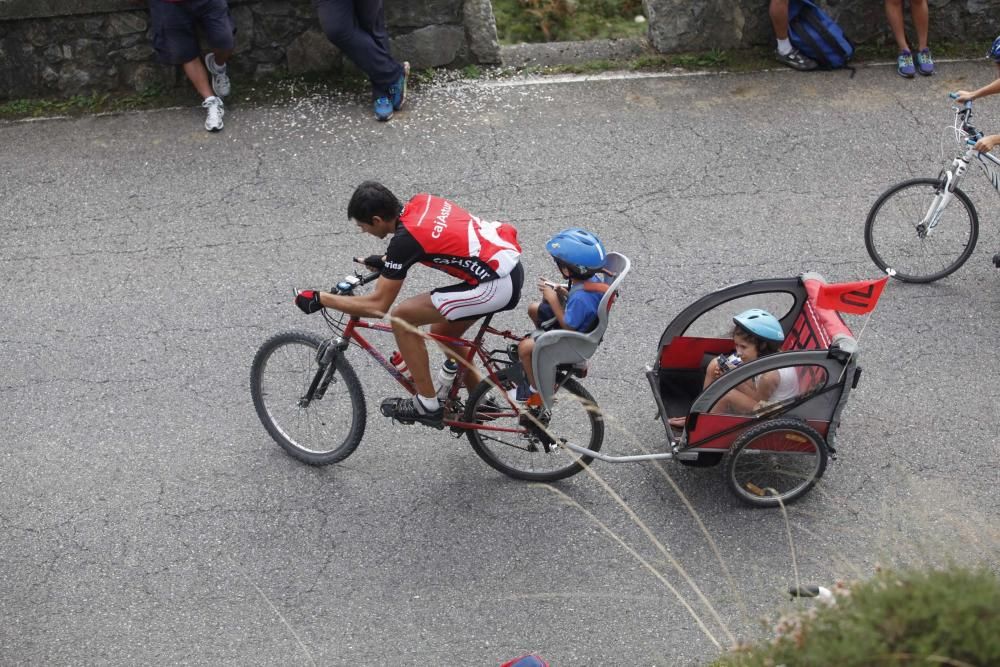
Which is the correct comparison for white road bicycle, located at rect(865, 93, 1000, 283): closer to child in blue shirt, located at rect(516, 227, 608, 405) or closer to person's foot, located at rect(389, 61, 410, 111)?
child in blue shirt, located at rect(516, 227, 608, 405)

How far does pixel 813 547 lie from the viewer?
4.51 m

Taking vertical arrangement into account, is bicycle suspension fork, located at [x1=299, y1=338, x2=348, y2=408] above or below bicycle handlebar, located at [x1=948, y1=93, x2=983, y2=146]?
below

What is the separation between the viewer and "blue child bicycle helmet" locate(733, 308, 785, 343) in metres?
4.45

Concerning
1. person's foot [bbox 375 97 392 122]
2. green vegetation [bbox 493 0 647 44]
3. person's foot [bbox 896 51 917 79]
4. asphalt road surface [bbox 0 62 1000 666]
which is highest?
person's foot [bbox 896 51 917 79]

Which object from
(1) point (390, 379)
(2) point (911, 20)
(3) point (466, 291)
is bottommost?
(1) point (390, 379)

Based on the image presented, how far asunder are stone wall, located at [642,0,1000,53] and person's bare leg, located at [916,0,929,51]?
186mm

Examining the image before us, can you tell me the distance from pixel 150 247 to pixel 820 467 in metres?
4.60

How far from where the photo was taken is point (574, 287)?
4316 mm

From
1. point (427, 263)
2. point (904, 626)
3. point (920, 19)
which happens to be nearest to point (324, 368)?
point (427, 263)

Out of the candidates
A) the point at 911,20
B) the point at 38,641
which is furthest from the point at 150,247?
the point at 911,20

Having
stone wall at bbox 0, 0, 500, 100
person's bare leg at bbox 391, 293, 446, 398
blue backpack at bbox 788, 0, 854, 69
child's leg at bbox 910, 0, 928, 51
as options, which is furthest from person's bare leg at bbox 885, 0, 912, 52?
person's bare leg at bbox 391, 293, 446, 398

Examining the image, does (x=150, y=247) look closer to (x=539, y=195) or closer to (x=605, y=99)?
(x=539, y=195)

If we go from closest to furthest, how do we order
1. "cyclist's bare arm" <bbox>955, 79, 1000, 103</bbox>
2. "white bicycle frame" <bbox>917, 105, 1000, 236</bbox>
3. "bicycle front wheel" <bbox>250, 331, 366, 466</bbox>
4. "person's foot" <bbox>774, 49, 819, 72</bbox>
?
"bicycle front wheel" <bbox>250, 331, 366, 466</bbox>
"cyclist's bare arm" <bbox>955, 79, 1000, 103</bbox>
"white bicycle frame" <bbox>917, 105, 1000, 236</bbox>
"person's foot" <bbox>774, 49, 819, 72</bbox>

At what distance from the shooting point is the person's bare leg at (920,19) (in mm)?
8070
